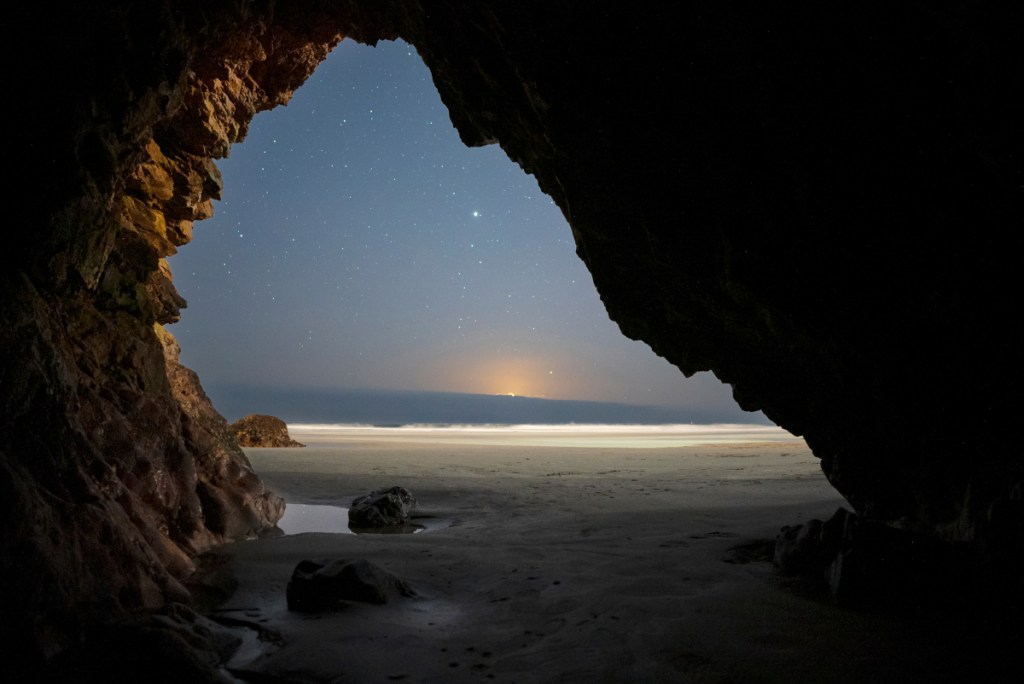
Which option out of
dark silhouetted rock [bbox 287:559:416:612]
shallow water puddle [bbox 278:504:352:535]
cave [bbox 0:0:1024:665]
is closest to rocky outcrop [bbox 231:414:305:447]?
shallow water puddle [bbox 278:504:352:535]

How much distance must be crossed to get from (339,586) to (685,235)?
3578mm

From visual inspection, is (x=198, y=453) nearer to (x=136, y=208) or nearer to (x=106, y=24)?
(x=136, y=208)

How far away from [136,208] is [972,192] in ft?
29.4

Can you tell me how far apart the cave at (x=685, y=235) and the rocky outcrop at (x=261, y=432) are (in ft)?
54.4

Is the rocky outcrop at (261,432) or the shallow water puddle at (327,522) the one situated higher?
the shallow water puddle at (327,522)

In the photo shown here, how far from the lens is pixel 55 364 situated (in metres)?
4.07

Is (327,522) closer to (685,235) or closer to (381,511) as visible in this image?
(381,511)

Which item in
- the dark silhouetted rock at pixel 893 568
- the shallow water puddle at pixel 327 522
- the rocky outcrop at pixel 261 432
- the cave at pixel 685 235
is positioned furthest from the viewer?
the rocky outcrop at pixel 261 432

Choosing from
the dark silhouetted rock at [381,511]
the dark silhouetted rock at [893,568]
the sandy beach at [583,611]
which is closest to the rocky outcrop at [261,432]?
the sandy beach at [583,611]

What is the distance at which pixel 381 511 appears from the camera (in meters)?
7.45

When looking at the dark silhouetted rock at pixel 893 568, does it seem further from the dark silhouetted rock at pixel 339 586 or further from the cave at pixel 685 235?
the dark silhouetted rock at pixel 339 586

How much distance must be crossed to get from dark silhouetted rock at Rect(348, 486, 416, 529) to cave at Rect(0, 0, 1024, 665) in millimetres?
1716

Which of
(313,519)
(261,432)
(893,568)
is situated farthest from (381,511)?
(261,432)

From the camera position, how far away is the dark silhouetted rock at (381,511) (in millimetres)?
7254
